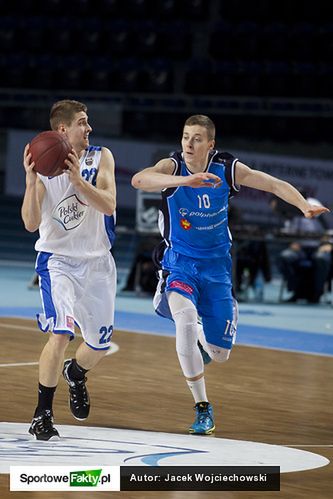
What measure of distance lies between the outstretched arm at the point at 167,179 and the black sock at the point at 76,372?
44.9 inches

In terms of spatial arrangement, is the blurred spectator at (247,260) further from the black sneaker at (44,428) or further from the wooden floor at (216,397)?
the black sneaker at (44,428)

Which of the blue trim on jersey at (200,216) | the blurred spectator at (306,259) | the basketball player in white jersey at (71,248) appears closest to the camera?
the basketball player in white jersey at (71,248)

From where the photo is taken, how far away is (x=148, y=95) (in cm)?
2580

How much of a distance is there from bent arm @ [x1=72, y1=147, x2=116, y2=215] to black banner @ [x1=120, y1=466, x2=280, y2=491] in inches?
65.6

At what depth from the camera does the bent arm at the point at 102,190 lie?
21.4ft

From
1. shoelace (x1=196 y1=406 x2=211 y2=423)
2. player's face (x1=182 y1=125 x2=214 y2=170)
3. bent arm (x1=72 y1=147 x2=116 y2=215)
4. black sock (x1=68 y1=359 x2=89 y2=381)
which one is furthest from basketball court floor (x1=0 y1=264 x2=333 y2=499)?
player's face (x1=182 y1=125 x2=214 y2=170)

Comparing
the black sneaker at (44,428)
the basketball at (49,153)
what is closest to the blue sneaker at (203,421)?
the black sneaker at (44,428)

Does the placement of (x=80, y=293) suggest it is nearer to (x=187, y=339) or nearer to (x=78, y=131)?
(x=187, y=339)

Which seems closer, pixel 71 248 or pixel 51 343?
pixel 51 343

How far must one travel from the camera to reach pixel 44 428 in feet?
21.5

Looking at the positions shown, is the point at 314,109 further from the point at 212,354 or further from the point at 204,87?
the point at 212,354

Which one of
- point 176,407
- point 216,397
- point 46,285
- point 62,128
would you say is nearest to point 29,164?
point 62,128

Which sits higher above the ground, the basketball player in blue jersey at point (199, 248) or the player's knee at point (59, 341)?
the basketball player in blue jersey at point (199, 248)

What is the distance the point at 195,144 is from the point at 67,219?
95 centimetres
